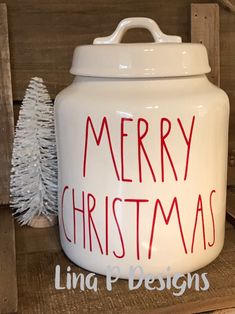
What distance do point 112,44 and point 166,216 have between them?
18 centimetres

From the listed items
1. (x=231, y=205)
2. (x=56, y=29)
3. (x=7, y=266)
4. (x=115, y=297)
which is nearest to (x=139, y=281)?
(x=115, y=297)

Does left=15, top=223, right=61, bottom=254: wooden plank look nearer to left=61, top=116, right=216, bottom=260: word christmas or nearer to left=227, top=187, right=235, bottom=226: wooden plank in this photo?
left=61, top=116, right=216, bottom=260: word christmas

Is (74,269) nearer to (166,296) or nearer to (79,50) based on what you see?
(166,296)

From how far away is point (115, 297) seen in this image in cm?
49

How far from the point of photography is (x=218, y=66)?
74 centimetres

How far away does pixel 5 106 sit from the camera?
684 millimetres

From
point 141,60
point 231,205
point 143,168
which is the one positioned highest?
point 141,60

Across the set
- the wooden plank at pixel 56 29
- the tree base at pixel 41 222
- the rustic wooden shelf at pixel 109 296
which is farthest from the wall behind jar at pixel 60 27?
the rustic wooden shelf at pixel 109 296

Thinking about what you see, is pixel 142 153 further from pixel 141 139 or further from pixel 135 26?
pixel 135 26

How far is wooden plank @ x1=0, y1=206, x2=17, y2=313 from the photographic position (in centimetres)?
45

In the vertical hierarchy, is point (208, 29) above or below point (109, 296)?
above

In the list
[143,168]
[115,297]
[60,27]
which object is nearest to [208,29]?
[60,27]

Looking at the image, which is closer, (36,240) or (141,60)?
(141,60)

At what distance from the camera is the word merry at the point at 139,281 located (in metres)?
0.51
